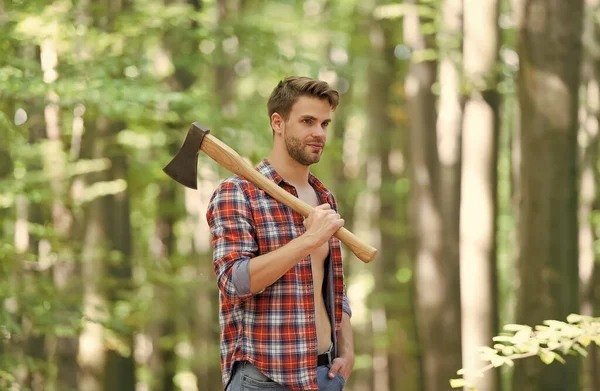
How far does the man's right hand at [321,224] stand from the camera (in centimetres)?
408

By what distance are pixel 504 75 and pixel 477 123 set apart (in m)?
0.81

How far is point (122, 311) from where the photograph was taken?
57.6 feet

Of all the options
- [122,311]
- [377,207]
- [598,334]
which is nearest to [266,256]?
[598,334]

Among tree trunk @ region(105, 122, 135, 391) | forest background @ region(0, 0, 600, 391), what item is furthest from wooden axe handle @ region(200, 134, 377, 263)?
tree trunk @ region(105, 122, 135, 391)

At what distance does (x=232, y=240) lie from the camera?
422 centimetres

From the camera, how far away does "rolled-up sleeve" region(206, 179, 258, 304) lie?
4098 mm

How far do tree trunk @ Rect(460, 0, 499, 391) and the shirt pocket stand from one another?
274 inches

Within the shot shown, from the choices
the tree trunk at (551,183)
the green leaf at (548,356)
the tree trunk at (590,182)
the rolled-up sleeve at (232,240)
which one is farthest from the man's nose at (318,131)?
the tree trunk at (590,182)

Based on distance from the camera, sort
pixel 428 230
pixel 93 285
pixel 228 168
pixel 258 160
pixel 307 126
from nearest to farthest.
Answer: pixel 307 126 < pixel 228 168 < pixel 258 160 < pixel 93 285 < pixel 428 230

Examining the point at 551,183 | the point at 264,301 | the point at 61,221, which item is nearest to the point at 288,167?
the point at 264,301

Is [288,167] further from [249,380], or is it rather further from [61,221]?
[61,221]

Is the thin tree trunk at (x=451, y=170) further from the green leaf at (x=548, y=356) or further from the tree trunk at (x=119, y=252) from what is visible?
the green leaf at (x=548, y=356)

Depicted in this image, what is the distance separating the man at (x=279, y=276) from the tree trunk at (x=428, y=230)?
9268 millimetres

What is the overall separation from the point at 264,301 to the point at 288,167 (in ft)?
2.25
